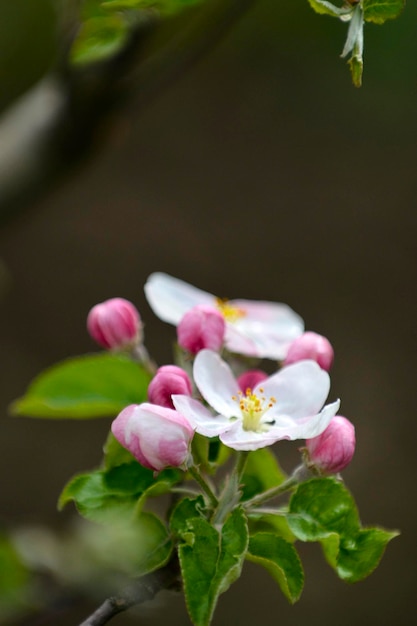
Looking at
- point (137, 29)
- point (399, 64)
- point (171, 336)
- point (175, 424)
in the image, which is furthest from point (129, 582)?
point (171, 336)

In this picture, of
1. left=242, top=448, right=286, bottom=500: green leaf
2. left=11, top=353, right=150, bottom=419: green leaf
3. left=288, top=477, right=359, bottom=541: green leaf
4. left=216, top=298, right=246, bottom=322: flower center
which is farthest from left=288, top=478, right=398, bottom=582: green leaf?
left=216, top=298, right=246, bottom=322: flower center

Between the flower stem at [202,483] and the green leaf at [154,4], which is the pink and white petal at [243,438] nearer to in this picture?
the flower stem at [202,483]

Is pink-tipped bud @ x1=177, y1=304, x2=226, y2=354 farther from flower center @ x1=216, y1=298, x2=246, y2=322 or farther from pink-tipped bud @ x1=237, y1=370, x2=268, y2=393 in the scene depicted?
flower center @ x1=216, y1=298, x2=246, y2=322

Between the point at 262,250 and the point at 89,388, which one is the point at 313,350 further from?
the point at 262,250

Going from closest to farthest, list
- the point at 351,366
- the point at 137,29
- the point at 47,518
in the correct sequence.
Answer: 1. the point at 137,29
2. the point at 47,518
3. the point at 351,366

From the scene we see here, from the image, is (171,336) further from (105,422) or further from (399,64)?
(399,64)

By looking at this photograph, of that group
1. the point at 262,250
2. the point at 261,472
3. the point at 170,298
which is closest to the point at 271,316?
the point at 170,298

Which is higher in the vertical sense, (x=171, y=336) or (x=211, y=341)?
(x=211, y=341)
